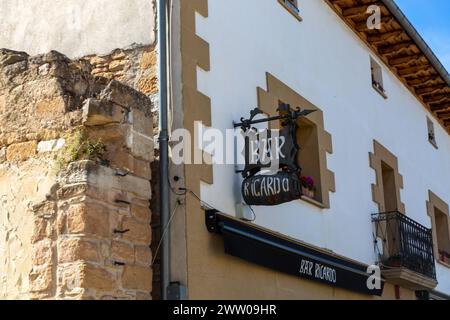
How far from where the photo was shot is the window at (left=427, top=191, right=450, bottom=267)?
14.0 m

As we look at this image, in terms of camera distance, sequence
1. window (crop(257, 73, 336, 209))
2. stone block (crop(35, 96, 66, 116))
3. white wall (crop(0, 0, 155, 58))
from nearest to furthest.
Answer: stone block (crop(35, 96, 66, 116)) < white wall (crop(0, 0, 155, 58)) < window (crop(257, 73, 336, 209))

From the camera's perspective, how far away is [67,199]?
6.24 m

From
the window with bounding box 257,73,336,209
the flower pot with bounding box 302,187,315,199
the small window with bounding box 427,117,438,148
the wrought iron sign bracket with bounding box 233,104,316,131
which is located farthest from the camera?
the small window with bounding box 427,117,438,148

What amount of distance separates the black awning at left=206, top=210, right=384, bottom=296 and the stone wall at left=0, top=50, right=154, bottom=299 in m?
0.81

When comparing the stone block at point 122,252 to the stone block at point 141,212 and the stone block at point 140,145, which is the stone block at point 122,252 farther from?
the stone block at point 140,145

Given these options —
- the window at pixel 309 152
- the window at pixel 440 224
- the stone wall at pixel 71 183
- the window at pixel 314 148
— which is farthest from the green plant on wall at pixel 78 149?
the window at pixel 440 224

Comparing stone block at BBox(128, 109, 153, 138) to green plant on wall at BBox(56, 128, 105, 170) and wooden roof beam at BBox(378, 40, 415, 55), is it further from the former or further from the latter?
wooden roof beam at BBox(378, 40, 415, 55)

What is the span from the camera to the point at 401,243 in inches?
437

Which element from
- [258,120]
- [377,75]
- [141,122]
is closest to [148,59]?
[141,122]

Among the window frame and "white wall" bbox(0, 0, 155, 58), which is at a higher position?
the window frame

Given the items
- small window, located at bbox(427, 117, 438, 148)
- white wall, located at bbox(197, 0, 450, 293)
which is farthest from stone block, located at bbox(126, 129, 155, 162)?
small window, located at bbox(427, 117, 438, 148)

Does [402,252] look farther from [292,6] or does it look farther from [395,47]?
[395,47]

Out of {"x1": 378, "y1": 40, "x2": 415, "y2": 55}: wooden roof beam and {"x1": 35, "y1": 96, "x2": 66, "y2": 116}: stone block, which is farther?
{"x1": 378, "y1": 40, "x2": 415, "y2": 55}: wooden roof beam
